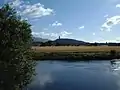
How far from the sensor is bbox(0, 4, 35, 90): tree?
1003 inches

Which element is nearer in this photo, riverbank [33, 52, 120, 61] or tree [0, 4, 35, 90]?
tree [0, 4, 35, 90]

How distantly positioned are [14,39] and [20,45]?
38.0 inches

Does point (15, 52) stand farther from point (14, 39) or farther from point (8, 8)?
point (8, 8)

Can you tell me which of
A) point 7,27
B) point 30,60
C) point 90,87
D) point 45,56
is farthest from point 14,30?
point 45,56

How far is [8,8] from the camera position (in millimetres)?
26969

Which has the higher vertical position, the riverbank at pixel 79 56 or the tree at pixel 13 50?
the tree at pixel 13 50

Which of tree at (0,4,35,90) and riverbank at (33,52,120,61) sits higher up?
tree at (0,4,35,90)

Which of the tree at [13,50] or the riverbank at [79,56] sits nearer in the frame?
the tree at [13,50]

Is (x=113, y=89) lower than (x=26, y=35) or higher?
lower

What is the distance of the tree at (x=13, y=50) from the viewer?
25.5 metres

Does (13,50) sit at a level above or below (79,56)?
above

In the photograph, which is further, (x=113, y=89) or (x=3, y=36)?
(x=113, y=89)

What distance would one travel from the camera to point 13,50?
25.6m

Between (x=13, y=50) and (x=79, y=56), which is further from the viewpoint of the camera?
(x=79, y=56)
